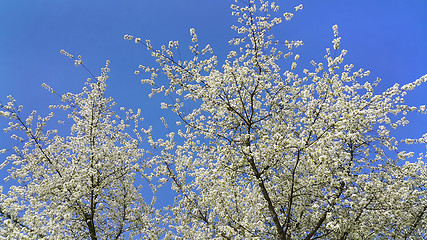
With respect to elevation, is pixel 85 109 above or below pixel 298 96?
above

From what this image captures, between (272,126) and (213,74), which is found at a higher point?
(213,74)

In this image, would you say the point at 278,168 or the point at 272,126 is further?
the point at 272,126

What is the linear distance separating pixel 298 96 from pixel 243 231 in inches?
215

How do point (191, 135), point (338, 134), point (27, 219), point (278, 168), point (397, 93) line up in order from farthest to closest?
point (191, 135), point (278, 168), point (397, 93), point (27, 219), point (338, 134)

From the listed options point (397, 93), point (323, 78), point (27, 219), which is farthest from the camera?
point (323, 78)

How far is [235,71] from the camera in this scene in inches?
418

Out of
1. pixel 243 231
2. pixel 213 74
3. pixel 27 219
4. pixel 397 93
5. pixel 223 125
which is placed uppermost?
pixel 213 74

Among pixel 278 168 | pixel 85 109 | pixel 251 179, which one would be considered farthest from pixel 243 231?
pixel 85 109

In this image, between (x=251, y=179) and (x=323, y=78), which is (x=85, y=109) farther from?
(x=323, y=78)

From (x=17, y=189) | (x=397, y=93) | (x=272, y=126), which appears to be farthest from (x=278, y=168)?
(x=17, y=189)

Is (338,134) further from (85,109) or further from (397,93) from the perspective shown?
(85,109)

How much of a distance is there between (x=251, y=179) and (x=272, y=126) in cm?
257

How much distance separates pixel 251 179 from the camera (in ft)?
32.2

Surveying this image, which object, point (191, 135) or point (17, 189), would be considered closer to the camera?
point (17, 189)
